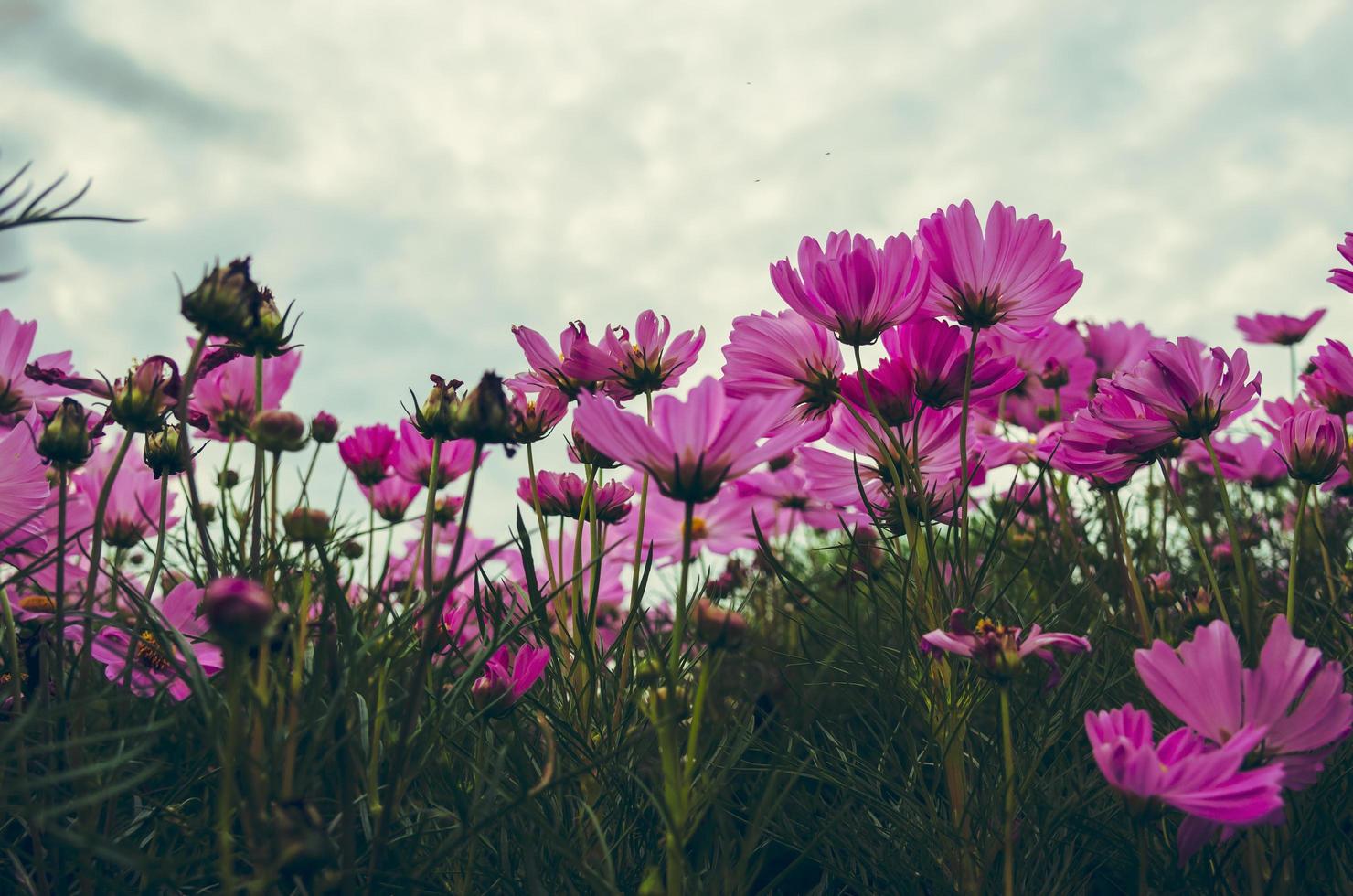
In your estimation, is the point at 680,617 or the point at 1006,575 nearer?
the point at 680,617

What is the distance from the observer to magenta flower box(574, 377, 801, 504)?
0.48m

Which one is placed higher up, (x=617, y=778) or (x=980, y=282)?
(x=980, y=282)

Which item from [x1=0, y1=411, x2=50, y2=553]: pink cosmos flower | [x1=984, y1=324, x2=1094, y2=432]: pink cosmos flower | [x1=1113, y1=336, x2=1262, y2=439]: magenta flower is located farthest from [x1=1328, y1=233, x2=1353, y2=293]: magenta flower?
[x1=0, y1=411, x2=50, y2=553]: pink cosmos flower

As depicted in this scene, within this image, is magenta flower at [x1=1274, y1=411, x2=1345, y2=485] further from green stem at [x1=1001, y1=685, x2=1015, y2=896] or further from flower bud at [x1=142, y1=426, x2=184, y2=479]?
flower bud at [x1=142, y1=426, x2=184, y2=479]

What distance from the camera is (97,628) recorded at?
714 mm

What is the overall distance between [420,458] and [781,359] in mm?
527

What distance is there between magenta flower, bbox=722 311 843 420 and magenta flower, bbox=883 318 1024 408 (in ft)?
0.18

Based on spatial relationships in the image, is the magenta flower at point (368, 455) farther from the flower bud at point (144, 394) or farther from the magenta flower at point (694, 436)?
the magenta flower at point (694, 436)

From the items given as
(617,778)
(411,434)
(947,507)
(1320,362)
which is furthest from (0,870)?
(1320,362)

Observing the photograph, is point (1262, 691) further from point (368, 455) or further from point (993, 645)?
point (368, 455)

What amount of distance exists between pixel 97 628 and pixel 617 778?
0.43 m

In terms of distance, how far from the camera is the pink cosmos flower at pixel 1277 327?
1837mm

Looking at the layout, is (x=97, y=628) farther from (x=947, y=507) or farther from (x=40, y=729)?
(x=947, y=507)

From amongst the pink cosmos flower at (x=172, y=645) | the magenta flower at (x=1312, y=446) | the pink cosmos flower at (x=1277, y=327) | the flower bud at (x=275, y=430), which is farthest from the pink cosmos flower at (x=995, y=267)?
the pink cosmos flower at (x=1277, y=327)
